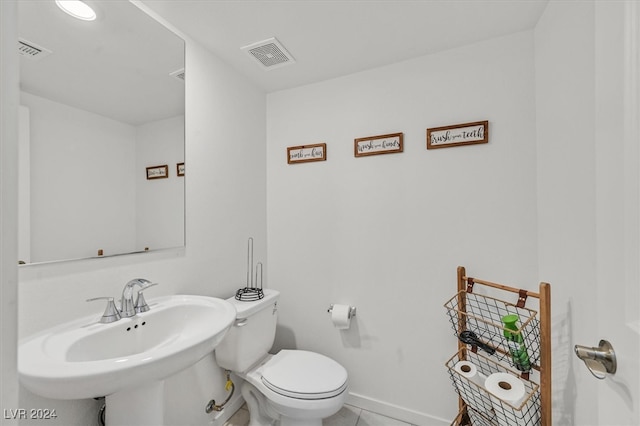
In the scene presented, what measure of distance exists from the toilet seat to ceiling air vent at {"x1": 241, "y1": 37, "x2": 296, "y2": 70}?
1817 mm

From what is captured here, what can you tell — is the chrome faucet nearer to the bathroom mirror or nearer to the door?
the bathroom mirror

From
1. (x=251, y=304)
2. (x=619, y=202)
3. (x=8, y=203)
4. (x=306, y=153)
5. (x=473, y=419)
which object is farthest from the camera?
(x=306, y=153)

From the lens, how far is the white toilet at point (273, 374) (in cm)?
137

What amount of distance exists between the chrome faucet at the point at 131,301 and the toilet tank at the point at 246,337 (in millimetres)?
449

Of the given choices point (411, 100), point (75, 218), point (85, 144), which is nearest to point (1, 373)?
point (75, 218)

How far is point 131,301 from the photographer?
115 centimetres

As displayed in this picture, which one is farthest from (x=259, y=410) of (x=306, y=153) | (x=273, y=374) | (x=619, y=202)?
(x=619, y=202)

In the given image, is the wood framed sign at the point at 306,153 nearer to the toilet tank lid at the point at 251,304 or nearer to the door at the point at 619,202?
the toilet tank lid at the point at 251,304

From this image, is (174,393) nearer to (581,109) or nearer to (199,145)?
(199,145)

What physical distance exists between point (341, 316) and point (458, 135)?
51.1 inches

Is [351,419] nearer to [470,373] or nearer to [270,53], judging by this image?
[470,373]

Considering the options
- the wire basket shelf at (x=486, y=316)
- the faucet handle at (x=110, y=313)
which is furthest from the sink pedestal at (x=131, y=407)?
the wire basket shelf at (x=486, y=316)

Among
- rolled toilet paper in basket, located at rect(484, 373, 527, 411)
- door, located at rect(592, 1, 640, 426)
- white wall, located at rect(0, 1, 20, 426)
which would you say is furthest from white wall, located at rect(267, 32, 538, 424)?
white wall, located at rect(0, 1, 20, 426)

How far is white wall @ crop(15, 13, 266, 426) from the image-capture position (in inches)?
39.8
